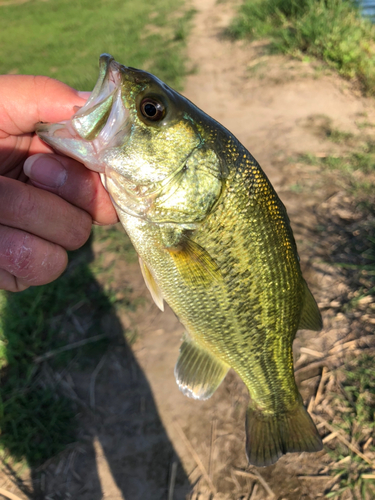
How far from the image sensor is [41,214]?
1619 millimetres

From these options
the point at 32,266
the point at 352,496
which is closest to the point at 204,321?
the point at 32,266

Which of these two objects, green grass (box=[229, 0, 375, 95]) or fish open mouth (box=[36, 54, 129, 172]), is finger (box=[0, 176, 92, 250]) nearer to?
fish open mouth (box=[36, 54, 129, 172])

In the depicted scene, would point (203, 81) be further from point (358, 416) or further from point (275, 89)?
point (358, 416)

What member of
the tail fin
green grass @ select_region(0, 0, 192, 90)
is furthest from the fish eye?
green grass @ select_region(0, 0, 192, 90)

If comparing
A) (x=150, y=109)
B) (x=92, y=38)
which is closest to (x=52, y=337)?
(x=150, y=109)

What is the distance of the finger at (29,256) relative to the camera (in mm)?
1595

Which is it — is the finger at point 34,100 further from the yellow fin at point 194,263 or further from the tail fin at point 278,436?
the tail fin at point 278,436

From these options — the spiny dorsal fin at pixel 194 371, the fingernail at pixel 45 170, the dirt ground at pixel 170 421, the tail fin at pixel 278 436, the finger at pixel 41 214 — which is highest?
the fingernail at pixel 45 170

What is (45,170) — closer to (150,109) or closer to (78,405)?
(150,109)

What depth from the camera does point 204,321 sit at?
1.65 meters

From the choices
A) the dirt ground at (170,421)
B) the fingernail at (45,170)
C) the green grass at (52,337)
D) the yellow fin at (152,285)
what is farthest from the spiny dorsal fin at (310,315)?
the green grass at (52,337)

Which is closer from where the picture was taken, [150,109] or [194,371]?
[150,109]

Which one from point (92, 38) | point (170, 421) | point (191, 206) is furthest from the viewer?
point (92, 38)

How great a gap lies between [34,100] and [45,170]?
420 millimetres
